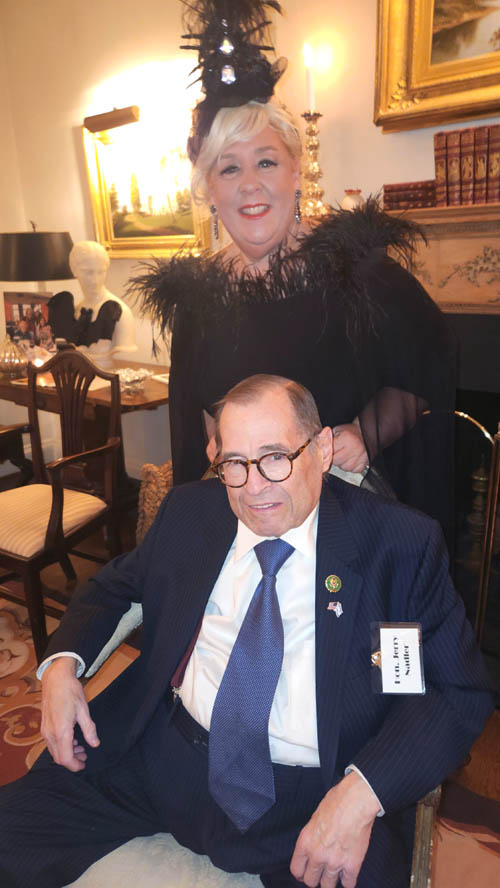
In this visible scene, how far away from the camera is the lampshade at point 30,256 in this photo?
3.88 m

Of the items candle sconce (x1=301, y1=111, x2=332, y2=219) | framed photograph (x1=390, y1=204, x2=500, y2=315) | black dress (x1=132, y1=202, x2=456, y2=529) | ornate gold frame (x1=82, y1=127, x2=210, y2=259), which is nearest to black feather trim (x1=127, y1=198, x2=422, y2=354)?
black dress (x1=132, y1=202, x2=456, y2=529)

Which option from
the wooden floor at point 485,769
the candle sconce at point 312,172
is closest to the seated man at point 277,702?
the wooden floor at point 485,769

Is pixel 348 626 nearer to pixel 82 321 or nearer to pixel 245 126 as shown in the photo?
pixel 245 126

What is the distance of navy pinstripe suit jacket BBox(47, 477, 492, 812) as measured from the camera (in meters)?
1.12

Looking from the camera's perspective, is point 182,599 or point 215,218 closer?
point 182,599

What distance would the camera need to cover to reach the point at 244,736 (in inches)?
46.6

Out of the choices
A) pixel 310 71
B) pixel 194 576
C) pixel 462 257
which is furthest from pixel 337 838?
pixel 310 71

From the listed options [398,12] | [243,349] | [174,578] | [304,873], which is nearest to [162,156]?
[398,12]

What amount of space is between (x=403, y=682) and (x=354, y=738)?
0.48ft

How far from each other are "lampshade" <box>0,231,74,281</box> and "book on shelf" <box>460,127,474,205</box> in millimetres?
2547

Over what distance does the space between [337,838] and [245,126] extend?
1.48 m

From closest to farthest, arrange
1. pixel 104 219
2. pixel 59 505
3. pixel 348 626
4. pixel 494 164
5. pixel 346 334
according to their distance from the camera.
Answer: pixel 348 626 < pixel 346 334 < pixel 494 164 < pixel 59 505 < pixel 104 219

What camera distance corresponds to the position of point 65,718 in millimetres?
1287

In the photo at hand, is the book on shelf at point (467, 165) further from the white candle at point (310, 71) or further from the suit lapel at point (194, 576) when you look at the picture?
the suit lapel at point (194, 576)
